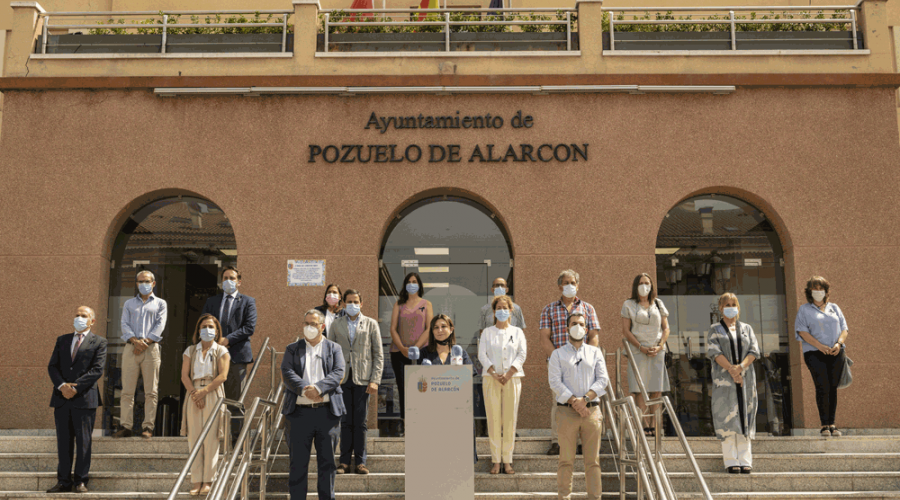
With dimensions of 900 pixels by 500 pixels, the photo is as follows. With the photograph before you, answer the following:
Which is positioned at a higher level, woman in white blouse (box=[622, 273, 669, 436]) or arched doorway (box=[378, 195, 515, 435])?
arched doorway (box=[378, 195, 515, 435])

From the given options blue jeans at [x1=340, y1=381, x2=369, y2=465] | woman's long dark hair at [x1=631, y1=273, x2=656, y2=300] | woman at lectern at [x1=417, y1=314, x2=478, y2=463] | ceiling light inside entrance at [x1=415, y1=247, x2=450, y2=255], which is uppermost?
ceiling light inside entrance at [x1=415, y1=247, x2=450, y2=255]

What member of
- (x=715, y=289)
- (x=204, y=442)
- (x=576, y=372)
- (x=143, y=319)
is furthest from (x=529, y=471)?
(x=143, y=319)

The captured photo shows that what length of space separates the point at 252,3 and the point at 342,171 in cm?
505

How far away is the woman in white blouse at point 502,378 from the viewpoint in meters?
8.31

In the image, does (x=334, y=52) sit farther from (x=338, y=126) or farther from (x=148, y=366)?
(x=148, y=366)

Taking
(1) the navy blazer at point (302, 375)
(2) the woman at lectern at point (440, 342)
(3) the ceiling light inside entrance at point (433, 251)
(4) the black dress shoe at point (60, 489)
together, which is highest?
(3) the ceiling light inside entrance at point (433, 251)

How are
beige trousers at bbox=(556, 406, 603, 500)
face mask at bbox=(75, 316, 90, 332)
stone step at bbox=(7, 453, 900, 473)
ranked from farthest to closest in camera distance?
1. face mask at bbox=(75, 316, 90, 332)
2. stone step at bbox=(7, 453, 900, 473)
3. beige trousers at bbox=(556, 406, 603, 500)

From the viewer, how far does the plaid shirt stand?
912 centimetres

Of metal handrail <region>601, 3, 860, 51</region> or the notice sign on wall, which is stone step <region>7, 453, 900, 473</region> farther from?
metal handrail <region>601, 3, 860, 51</region>

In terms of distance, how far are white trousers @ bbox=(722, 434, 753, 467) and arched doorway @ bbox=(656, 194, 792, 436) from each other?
2805 mm

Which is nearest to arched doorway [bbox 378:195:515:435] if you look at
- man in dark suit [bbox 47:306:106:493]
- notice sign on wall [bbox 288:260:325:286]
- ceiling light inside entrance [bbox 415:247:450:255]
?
ceiling light inside entrance [bbox 415:247:450:255]

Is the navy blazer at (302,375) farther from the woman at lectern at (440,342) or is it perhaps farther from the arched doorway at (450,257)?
the arched doorway at (450,257)

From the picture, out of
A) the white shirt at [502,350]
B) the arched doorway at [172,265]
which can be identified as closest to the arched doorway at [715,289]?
the white shirt at [502,350]

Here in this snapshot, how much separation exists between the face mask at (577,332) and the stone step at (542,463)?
1.56 metres
